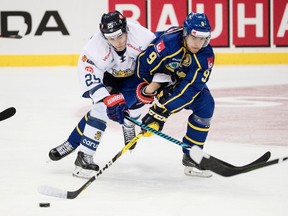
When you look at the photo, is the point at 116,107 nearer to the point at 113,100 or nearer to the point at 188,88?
the point at 113,100

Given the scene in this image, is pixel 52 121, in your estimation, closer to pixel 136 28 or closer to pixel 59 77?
pixel 136 28

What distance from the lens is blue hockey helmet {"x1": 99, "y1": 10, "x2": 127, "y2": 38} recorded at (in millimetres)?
3717

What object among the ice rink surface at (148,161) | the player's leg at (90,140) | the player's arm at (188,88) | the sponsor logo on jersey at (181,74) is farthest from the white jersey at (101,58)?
the ice rink surface at (148,161)

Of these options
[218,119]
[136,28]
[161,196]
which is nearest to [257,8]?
[218,119]

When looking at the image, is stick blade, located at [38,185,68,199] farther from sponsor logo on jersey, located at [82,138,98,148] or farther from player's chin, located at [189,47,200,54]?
player's chin, located at [189,47,200,54]

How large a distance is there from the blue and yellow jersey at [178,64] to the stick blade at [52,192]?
64 cm

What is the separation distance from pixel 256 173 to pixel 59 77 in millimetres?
4008

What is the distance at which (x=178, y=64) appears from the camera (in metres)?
3.80

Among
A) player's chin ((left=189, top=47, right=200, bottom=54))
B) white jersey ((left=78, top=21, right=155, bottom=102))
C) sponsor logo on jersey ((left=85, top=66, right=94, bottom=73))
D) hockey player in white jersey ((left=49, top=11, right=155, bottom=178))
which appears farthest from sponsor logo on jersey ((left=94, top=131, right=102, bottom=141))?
player's chin ((left=189, top=47, right=200, bottom=54))

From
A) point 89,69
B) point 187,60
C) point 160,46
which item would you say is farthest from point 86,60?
point 187,60

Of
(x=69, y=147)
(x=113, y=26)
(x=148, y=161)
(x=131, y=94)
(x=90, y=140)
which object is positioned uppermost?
(x=113, y=26)

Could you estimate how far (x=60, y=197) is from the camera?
3.44m

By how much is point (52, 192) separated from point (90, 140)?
572 mm

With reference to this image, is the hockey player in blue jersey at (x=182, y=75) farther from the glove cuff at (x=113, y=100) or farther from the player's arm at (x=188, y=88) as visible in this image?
the glove cuff at (x=113, y=100)
